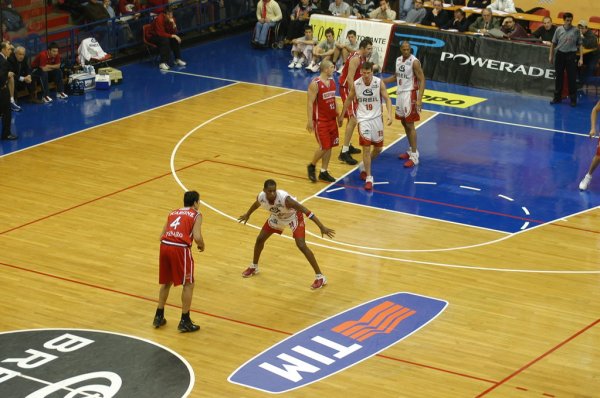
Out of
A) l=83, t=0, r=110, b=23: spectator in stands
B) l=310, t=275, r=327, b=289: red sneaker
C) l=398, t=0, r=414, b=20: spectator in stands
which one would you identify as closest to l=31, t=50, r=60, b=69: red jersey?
l=83, t=0, r=110, b=23: spectator in stands

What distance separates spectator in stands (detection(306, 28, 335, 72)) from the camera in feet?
93.7

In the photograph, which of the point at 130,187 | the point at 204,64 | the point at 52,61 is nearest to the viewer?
the point at 130,187

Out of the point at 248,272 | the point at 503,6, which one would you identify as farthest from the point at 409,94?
the point at 503,6

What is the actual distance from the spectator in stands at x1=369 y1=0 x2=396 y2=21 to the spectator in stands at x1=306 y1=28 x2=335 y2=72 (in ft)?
5.30

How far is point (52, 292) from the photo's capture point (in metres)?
15.5

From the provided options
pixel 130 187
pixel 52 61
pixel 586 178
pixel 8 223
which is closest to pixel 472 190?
pixel 586 178

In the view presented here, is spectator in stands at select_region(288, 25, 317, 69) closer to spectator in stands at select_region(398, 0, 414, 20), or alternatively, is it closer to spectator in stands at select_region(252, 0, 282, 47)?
spectator in stands at select_region(252, 0, 282, 47)

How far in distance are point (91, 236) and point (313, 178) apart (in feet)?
14.8

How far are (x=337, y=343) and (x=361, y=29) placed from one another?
54.4 feet

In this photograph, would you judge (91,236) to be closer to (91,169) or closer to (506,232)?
(91,169)

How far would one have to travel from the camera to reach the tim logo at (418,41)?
28.2m

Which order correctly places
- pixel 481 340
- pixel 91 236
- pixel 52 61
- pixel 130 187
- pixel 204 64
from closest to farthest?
pixel 481 340 < pixel 91 236 < pixel 130 187 < pixel 52 61 < pixel 204 64

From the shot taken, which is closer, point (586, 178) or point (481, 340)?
point (481, 340)

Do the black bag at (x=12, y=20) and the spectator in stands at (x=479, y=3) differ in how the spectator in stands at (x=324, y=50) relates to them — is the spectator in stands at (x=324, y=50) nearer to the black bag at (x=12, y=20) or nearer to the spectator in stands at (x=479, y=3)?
the spectator in stands at (x=479, y=3)
